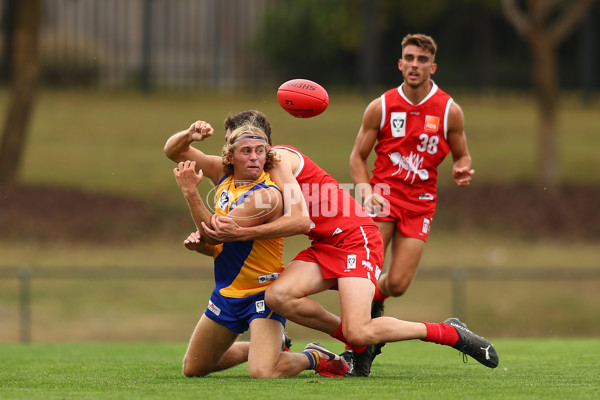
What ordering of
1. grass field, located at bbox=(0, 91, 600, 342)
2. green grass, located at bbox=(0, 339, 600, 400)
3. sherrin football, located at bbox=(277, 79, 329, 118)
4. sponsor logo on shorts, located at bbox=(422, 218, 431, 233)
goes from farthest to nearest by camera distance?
grass field, located at bbox=(0, 91, 600, 342) → sponsor logo on shorts, located at bbox=(422, 218, 431, 233) → sherrin football, located at bbox=(277, 79, 329, 118) → green grass, located at bbox=(0, 339, 600, 400)

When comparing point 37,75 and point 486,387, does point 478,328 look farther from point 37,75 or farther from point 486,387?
point 37,75

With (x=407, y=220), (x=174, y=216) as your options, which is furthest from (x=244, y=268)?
(x=174, y=216)

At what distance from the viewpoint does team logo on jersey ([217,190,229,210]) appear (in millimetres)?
6719

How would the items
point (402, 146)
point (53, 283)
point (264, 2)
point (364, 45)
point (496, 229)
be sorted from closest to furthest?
point (402, 146) → point (53, 283) → point (496, 229) → point (364, 45) → point (264, 2)

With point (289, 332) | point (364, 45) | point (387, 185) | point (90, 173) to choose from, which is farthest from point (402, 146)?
point (364, 45)

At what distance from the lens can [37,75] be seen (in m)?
19.2

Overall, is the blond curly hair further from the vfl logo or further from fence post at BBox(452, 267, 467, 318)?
fence post at BBox(452, 267, 467, 318)

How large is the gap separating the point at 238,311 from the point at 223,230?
715mm

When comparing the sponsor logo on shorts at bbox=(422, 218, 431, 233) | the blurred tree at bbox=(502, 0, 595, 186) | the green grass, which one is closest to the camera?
the green grass

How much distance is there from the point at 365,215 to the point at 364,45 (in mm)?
19958

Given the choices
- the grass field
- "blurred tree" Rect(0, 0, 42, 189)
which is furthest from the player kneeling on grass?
"blurred tree" Rect(0, 0, 42, 189)

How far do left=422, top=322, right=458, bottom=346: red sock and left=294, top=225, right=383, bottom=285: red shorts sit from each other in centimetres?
55

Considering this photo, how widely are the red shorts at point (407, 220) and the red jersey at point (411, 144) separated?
0.05 meters

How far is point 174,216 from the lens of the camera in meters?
19.0
